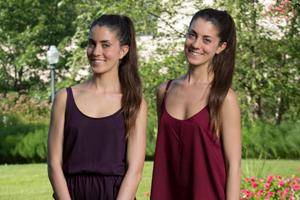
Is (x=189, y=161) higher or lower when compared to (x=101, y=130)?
lower

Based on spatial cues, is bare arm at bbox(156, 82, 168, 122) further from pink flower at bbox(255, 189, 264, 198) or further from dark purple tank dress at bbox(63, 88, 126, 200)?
pink flower at bbox(255, 189, 264, 198)

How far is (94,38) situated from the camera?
3836 mm

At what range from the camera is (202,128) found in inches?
145

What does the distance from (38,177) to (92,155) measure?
10.7m

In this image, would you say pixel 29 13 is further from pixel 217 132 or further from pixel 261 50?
pixel 217 132

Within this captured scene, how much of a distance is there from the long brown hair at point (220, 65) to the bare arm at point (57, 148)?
672 millimetres

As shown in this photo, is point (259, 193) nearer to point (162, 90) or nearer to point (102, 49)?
point (162, 90)

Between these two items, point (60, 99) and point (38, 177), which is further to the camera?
point (38, 177)

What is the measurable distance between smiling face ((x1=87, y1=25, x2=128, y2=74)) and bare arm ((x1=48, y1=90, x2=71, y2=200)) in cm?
20

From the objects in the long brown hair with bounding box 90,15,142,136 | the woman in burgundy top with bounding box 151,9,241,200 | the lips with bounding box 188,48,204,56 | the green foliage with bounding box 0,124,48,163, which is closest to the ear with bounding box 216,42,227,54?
the woman in burgundy top with bounding box 151,9,241,200

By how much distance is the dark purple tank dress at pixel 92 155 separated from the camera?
3.74 meters

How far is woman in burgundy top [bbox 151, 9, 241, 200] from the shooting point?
3699mm

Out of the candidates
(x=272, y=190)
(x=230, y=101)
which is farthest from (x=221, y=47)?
(x=272, y=190)

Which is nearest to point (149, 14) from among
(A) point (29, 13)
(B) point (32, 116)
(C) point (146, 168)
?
(C) point (146, 168)
